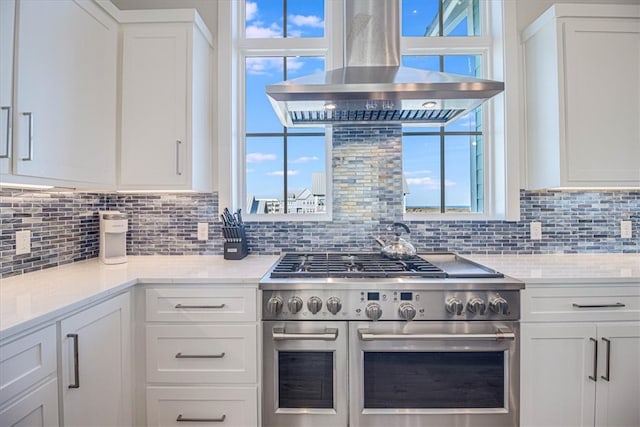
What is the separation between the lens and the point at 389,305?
158 cm

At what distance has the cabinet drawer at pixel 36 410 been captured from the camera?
38.2 inches

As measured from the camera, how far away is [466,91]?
164cm

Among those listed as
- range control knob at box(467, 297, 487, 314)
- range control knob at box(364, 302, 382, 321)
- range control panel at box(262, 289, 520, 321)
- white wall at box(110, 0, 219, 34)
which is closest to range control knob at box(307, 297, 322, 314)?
range control panel at box(262, 289, 520, 321)

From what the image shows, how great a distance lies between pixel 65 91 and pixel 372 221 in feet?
5.86

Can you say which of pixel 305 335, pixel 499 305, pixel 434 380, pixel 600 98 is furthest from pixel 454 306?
pixel 600 98

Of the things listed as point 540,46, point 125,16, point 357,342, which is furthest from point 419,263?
point 125,16

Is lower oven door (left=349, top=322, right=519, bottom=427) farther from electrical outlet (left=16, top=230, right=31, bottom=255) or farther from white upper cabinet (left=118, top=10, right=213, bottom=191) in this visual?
electrical outlet (left=16, top=230, right=31, bottom=255)

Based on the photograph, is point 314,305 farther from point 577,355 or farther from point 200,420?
point 577,355

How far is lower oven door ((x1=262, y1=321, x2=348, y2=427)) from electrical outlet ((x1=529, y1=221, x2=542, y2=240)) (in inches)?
58.7

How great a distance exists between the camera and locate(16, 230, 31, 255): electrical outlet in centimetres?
163

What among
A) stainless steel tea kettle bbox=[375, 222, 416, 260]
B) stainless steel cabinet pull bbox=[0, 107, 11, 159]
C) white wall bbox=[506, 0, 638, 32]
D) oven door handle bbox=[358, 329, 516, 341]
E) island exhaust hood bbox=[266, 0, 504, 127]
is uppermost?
white wall bbox=[506, 0, 638, 32]

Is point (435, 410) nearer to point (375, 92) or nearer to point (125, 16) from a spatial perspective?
point (375, 92)

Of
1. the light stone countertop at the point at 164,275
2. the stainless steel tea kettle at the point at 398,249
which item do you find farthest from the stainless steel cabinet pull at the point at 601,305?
the stainless steel tea kettle at the point at 398,249

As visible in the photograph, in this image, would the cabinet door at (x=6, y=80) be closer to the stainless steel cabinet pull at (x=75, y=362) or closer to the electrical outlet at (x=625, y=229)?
the stainless steel cabinet pull at (x=75, y=362)
